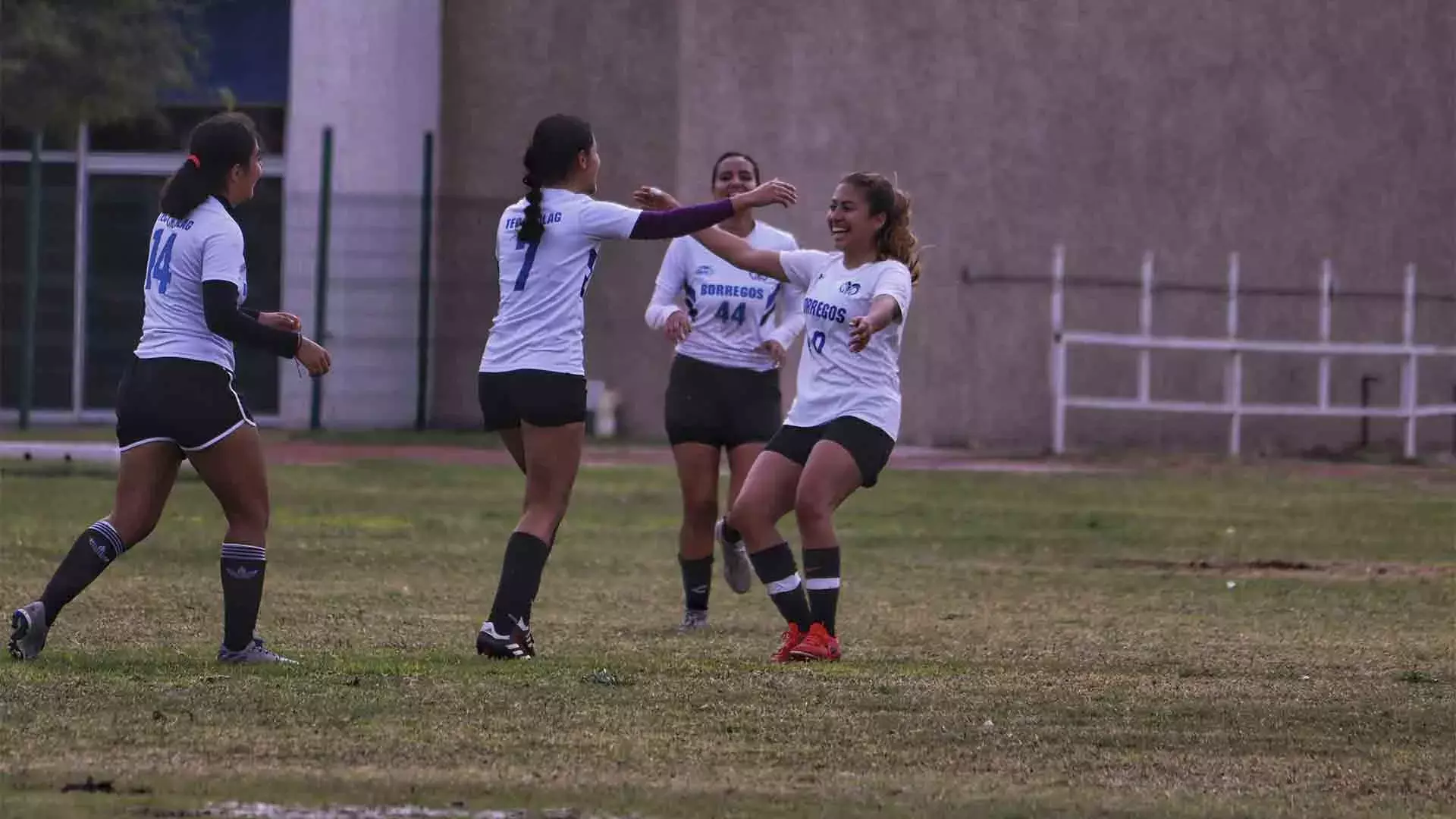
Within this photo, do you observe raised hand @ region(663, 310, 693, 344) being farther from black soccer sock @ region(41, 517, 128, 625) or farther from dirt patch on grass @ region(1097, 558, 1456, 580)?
dirt patch on grass @ region(1097, 558, 1456, 580)

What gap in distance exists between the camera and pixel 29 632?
789 cm

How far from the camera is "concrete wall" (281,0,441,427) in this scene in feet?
82.2

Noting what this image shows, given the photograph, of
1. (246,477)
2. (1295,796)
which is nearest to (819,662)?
(246,477)

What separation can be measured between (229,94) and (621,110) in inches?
167

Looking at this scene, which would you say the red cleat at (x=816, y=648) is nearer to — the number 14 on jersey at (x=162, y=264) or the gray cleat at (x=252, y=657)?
the gray cleat at (x=252, y=657)

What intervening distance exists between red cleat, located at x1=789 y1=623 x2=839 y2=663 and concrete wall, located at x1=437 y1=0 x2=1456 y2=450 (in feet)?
52.0

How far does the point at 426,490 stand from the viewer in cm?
1816

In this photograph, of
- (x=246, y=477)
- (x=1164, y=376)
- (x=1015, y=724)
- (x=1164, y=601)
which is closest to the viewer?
(x=1015, y=724)

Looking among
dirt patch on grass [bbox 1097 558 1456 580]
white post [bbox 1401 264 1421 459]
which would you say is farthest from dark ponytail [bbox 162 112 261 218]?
white post [bbox 1401 264 1421 459]

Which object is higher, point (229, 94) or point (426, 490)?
point (229, 94)

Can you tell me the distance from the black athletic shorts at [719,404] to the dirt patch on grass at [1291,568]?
4.03 metres

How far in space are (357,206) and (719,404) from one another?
15.8 m

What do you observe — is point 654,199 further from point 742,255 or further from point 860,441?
point 860,441

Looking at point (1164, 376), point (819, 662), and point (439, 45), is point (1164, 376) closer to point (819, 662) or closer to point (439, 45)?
point (439, 45)
